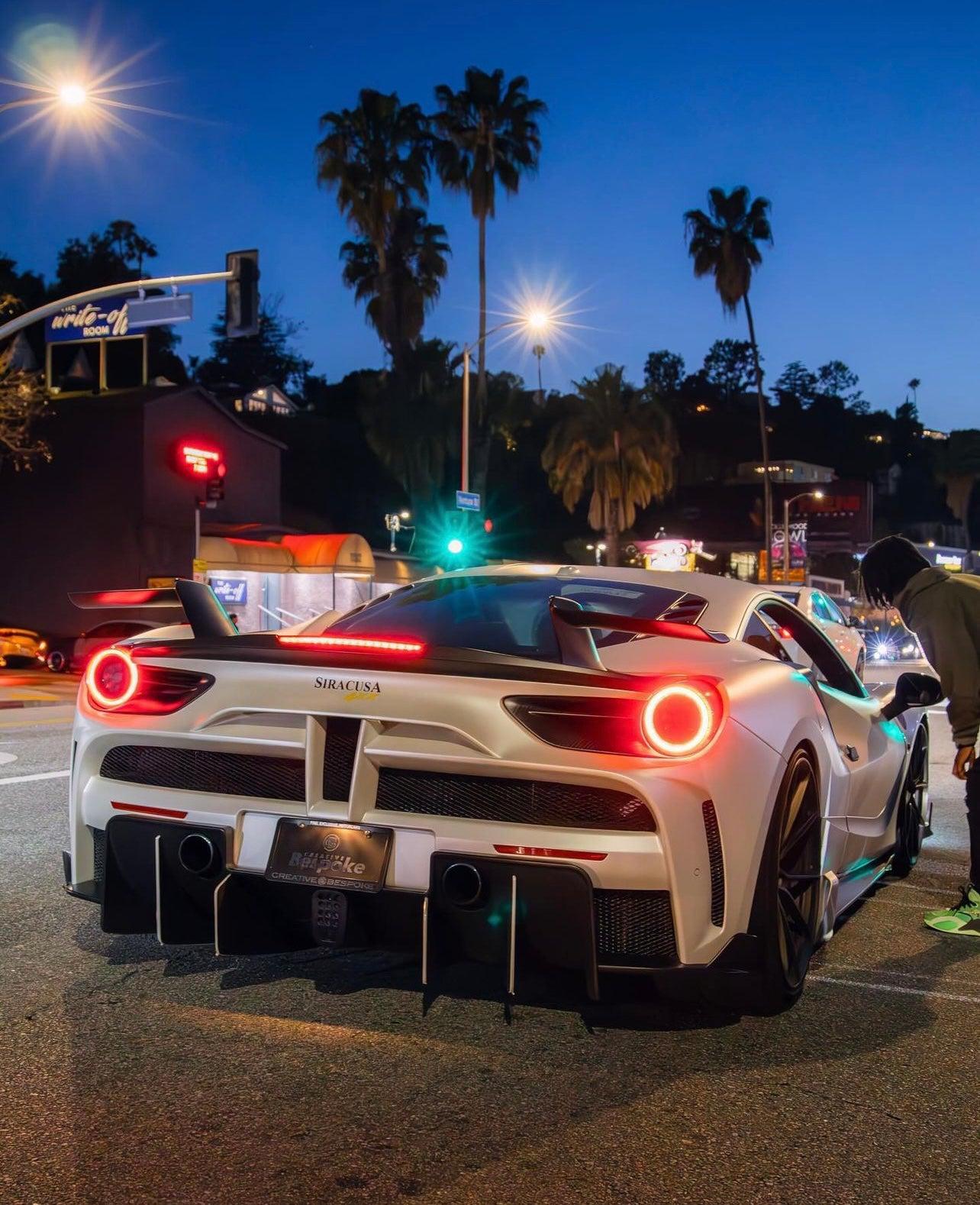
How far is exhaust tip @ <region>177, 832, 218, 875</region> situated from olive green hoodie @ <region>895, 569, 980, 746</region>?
2984mm

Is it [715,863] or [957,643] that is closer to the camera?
[715,863]

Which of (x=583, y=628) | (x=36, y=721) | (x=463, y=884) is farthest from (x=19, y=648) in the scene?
(x=463, y=884)

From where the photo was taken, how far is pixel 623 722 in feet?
11.0

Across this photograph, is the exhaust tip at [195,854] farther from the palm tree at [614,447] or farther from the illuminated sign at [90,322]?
the palm tree at [614,447]

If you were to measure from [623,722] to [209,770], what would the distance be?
1.22 meters

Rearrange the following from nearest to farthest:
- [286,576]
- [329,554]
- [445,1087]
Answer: [445,1087]
[286,576]
[329,554]

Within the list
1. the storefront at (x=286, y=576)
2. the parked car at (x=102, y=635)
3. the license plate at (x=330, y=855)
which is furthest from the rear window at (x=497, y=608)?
the storefront at (x=286, y=576)

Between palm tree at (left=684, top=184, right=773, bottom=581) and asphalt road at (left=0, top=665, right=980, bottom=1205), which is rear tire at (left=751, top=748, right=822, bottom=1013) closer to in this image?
asphalt road at (left=0, top=665, right=980, bottom=1205)

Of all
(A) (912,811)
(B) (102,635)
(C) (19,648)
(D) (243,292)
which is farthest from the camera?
(C) (19,648)

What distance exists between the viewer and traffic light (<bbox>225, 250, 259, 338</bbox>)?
18.9 metres

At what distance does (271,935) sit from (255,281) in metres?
16.6

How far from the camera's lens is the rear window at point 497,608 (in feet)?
15.7

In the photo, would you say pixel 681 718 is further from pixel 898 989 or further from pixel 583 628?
pixel 898 989

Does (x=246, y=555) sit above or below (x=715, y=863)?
above
